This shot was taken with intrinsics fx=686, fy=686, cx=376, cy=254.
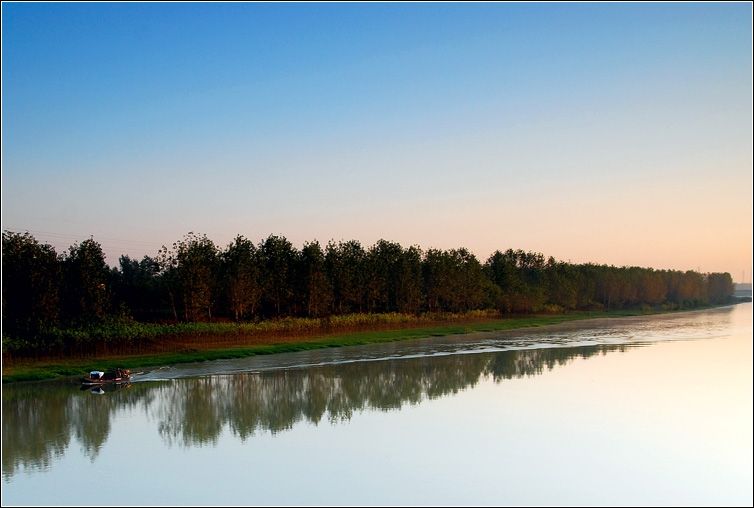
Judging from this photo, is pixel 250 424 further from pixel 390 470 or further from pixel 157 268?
pixel 157 268

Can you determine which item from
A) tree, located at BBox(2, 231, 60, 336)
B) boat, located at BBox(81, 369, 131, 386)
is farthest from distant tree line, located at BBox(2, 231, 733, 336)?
boat, located at BBox(81, 369, 131, 386)

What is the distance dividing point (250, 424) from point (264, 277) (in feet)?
109

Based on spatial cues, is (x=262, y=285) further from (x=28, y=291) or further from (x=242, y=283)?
(x=28, y=291)

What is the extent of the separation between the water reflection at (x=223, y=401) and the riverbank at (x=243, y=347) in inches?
115

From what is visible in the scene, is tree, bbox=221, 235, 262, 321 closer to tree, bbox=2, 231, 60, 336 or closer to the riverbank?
the riverbank

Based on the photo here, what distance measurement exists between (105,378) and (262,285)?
82.4ft

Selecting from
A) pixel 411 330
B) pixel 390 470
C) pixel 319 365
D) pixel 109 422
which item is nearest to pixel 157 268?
pixel 411 330

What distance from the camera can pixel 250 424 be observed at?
21.2 m

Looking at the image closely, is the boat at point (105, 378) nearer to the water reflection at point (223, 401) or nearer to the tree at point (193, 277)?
the water reflection at point (223, 401)

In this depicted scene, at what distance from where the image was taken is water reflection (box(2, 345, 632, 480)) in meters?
19.5

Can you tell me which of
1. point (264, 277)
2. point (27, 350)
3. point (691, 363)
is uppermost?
Result: point (264, 277)

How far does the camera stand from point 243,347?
4200 centimetres

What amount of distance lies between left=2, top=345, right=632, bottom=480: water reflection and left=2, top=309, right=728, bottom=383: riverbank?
293cm

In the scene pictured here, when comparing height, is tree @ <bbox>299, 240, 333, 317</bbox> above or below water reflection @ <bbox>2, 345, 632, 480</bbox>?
above
